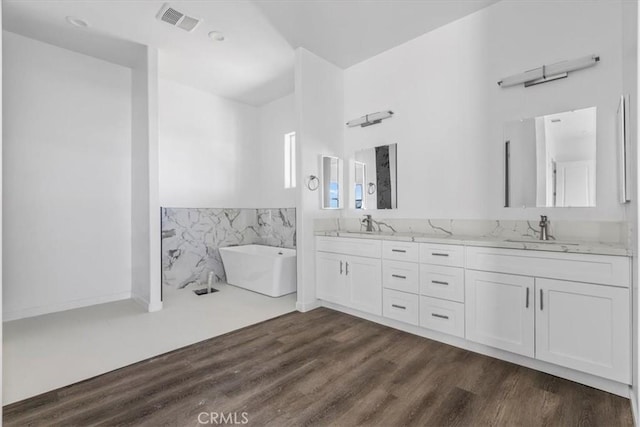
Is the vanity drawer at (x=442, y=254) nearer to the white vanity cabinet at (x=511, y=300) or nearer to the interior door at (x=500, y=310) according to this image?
the white vanity cabinet at (x=511, y=300)

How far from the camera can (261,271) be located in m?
4.43

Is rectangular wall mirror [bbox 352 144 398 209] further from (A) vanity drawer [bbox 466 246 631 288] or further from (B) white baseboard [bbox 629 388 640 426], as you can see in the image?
(B) white baseboard [bbox 629 388 640 426]

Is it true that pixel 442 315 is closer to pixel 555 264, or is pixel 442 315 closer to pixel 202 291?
pixel 555 264

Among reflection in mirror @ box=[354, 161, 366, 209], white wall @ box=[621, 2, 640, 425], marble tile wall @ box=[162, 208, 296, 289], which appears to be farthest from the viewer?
marble tile wall @ box=[162, 208, 296, 289]

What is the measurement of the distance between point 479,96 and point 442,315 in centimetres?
208

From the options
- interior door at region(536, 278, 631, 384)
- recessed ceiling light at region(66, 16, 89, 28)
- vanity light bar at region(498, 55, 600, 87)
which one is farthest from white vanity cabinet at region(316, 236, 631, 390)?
recessed ceiling light at region(66, 16, 89, 28)

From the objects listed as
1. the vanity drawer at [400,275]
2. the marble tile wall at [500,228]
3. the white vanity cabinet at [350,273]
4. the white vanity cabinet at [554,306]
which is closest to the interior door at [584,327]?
the white vanity cabinet at [554,306]

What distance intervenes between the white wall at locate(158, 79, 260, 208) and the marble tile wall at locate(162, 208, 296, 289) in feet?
0.60

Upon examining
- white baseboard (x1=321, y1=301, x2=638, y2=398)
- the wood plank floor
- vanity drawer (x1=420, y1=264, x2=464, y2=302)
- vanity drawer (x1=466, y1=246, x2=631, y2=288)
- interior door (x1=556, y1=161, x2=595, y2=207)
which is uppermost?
interior door (x1=556, y1=161, x2=595, y2=207)

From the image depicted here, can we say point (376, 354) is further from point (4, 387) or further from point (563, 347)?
point (4, 387)

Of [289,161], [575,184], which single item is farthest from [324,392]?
[289,161]

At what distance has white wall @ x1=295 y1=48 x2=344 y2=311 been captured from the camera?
375 centimetres

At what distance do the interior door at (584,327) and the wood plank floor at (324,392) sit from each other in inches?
7.2

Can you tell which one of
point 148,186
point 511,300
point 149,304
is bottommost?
point 149,304
